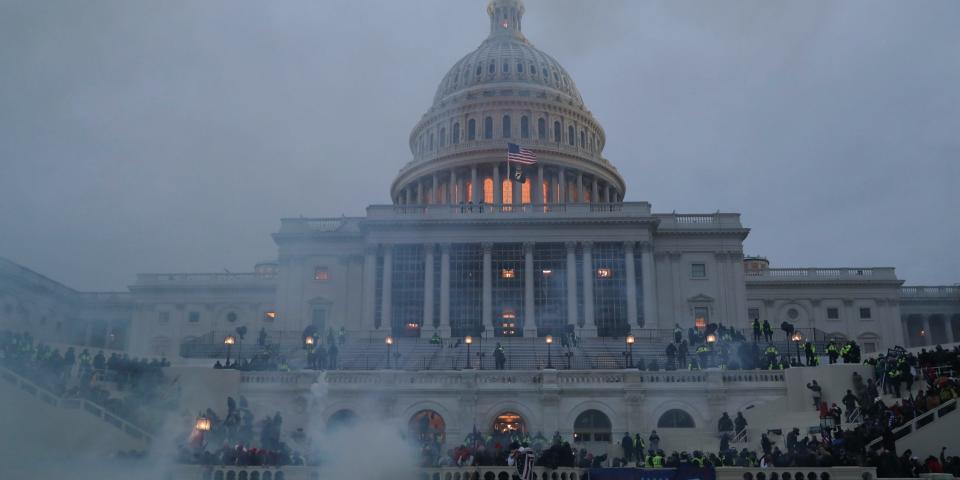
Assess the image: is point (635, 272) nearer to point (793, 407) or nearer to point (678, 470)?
point (793, 407)

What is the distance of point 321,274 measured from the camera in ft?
234

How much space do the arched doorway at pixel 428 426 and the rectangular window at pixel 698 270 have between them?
119 feet

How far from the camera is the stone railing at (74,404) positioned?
31.3 metres

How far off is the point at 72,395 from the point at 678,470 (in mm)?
21790

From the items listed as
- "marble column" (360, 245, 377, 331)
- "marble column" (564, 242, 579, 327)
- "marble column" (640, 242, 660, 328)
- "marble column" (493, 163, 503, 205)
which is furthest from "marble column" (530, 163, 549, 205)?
"marble column" (360, 245, 377, 331)

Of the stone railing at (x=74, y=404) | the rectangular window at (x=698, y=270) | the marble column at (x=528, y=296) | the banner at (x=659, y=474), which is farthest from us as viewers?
the rectangular window at (x=698, y=270)

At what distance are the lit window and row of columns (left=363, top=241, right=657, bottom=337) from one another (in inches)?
183

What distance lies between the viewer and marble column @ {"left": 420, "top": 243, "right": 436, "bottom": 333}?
65938mm

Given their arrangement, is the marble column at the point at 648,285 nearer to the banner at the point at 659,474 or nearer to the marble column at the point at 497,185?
the marble column at the point at 497,185

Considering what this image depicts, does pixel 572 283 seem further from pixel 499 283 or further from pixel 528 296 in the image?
pixel 499 283

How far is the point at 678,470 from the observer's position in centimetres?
2303

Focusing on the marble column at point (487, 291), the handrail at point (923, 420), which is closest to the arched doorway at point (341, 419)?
the handrail at point (923, 420)

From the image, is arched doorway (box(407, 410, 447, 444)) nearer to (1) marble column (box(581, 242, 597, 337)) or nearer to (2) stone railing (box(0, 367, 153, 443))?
(2) stone railing (box(0, 367, 153, 443))

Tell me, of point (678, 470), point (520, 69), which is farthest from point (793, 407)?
point (520, 69)
